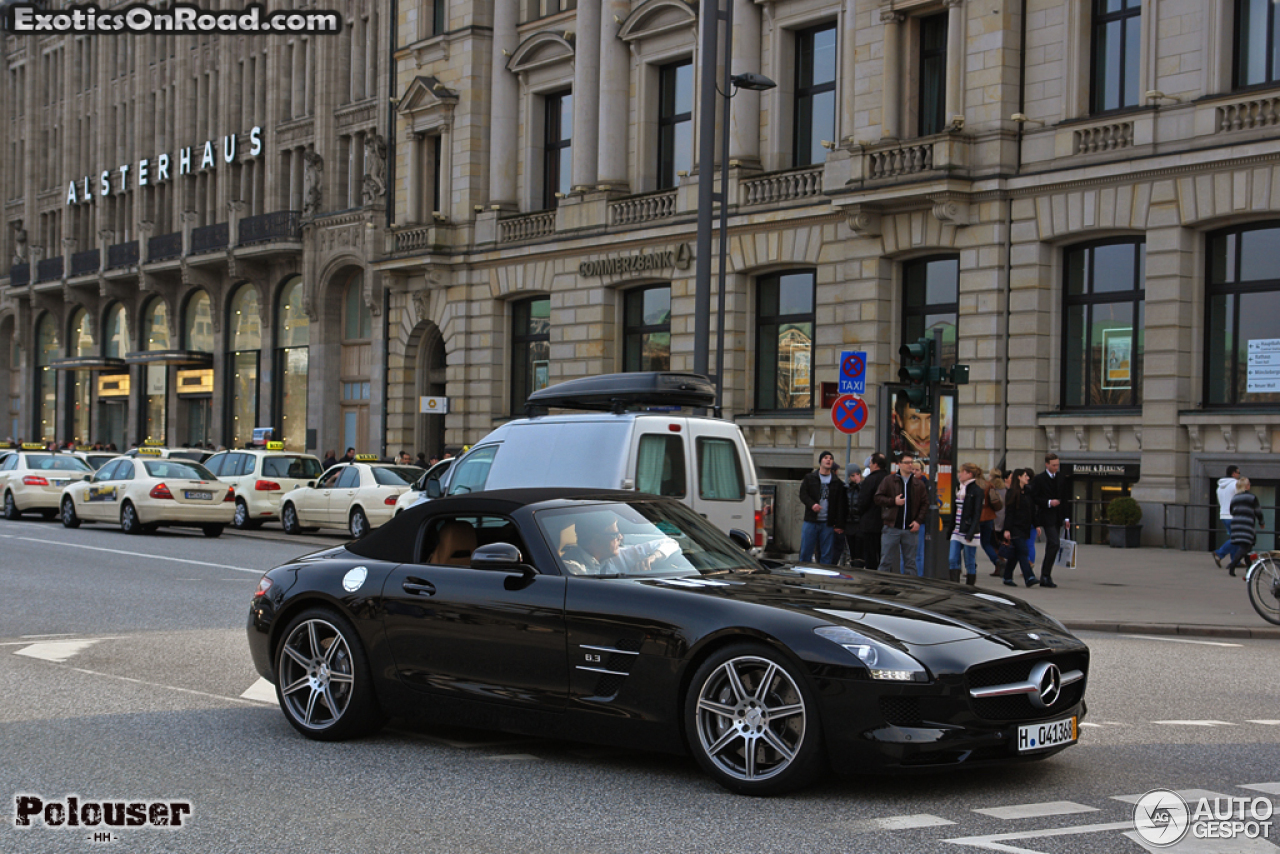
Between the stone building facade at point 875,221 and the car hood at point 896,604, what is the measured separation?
10.2 m

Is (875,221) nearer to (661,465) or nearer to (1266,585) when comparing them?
(661,465)

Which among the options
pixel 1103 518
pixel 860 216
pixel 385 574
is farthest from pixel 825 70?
pixel 385 574

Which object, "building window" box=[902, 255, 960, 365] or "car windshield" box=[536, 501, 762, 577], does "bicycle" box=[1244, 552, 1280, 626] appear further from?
"building window" box=[902, 255, 960, 365]

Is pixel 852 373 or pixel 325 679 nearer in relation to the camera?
Answer: pixel 325 679

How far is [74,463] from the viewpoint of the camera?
113ft

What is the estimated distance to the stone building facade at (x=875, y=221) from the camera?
997 inches

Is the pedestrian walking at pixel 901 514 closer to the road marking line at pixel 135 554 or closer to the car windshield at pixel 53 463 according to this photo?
the road marking line at pixel 135 554

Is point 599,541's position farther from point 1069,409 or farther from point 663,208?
point 663,208

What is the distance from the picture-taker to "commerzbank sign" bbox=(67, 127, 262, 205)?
2098 inches

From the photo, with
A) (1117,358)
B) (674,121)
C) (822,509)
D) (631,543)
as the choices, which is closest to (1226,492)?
(1117,358)

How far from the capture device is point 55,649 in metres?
11.6

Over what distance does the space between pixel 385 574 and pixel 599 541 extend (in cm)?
120

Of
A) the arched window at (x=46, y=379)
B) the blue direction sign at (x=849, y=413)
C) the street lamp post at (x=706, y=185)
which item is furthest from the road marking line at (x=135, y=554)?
the arched window at (x=46, y=379)

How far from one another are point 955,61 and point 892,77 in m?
1.60
